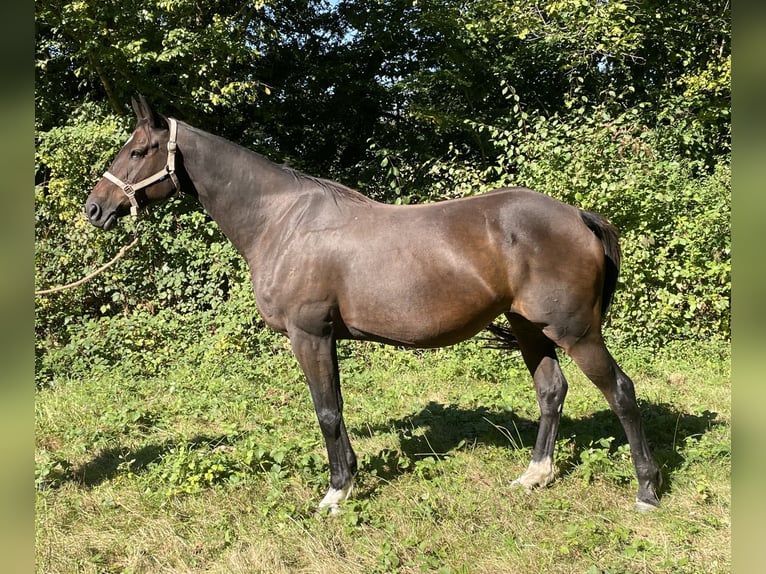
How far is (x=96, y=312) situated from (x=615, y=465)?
707 centimetres

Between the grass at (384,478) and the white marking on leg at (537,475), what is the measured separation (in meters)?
0.07

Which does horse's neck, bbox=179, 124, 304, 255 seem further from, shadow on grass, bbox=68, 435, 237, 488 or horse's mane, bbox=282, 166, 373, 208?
shadow on grass, bbox=68, 435, 237, 488

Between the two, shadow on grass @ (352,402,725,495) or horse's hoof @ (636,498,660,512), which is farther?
shadow on grass @ (352,402,725,495)

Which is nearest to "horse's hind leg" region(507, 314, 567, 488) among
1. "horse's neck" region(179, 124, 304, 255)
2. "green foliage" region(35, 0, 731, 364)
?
"horse's neck" region(179, 124, 304, 255)

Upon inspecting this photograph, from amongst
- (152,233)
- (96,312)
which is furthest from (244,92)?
(96,312)

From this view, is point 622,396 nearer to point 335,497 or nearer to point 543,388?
point 543,388

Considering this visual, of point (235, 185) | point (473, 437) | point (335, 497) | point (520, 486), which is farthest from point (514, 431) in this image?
point (235, 185)

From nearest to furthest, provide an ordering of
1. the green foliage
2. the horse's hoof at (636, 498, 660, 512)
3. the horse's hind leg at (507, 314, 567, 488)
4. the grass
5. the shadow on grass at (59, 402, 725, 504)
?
1. the grass
2. the horse's hoof at (636, 498, 660, 512)
3. the horse's hind leg at (507, 314, 567, 488)
4. the shadow on grass at (59, 402, 725, 504)
5. the green foliage

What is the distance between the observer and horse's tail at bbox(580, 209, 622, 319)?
3355 mm

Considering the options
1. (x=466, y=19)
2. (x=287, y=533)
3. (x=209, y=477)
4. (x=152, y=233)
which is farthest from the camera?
(x=466, y=19)

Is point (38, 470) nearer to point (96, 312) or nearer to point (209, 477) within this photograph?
point (209, 477)

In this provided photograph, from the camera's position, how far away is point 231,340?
7.06 metres

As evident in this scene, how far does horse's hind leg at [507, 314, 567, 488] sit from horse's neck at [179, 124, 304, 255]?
168cm

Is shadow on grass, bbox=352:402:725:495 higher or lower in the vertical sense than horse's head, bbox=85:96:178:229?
lower
